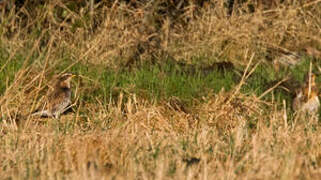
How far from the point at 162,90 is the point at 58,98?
3.84 feet

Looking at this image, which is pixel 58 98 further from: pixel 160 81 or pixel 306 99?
pixel 306 99

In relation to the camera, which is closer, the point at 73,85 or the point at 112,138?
the point at 112,138

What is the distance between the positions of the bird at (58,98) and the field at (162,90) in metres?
0.12

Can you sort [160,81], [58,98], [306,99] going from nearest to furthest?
[58,98]
[306,99]
[160,81]

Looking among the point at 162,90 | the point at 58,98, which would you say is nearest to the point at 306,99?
the point at 162,90

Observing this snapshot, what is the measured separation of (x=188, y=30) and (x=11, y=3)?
2777mm

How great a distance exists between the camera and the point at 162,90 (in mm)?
8992

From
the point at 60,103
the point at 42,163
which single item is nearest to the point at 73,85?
the point at 60,103

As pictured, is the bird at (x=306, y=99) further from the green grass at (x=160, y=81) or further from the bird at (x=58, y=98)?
the bird at (x=58, y=98)

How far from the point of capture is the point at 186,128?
24.2 ft

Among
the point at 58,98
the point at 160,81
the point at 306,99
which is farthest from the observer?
the point at 160,81

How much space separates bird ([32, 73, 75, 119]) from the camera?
27.1 ft

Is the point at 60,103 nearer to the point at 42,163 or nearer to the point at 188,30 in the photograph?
the point at 42,163

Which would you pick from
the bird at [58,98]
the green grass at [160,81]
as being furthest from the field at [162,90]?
the bird at [58,98]
